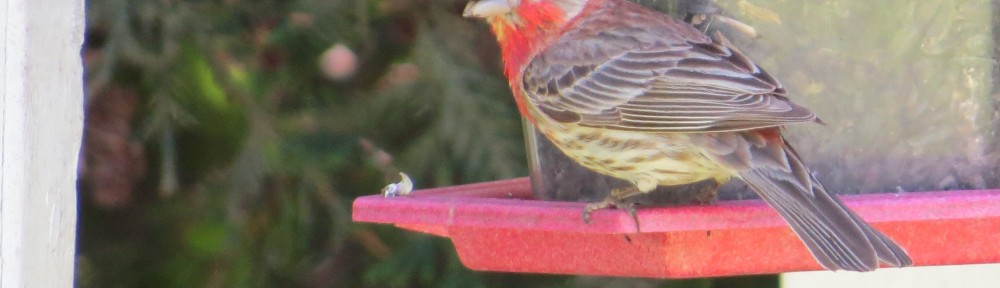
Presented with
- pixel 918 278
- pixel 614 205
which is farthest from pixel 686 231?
pixel 918 278

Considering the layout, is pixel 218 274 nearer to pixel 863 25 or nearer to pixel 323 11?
pixel 323 11

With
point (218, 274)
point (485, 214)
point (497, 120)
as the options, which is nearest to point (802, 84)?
point (485, 214)

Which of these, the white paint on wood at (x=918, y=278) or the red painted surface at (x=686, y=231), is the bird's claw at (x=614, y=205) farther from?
the white paint on wood at (x=918, y=278)

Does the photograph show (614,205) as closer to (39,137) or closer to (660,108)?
(660,108)

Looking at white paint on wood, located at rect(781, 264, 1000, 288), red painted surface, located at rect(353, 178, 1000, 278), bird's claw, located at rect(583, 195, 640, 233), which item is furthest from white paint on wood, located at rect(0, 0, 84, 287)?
white paint on wood, located at rect(781, 264, 1000, 288)

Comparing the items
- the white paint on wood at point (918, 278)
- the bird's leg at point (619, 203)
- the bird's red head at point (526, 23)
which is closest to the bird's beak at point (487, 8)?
the bird's red head at point (526, 23)

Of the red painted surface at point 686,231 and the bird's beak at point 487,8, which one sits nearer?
the red painted surface at point 686,231

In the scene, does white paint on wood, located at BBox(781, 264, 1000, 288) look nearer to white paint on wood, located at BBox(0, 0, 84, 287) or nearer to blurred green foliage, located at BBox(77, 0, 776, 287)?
blurred green foliage, located at BBox(77, 0, 776, 287)
